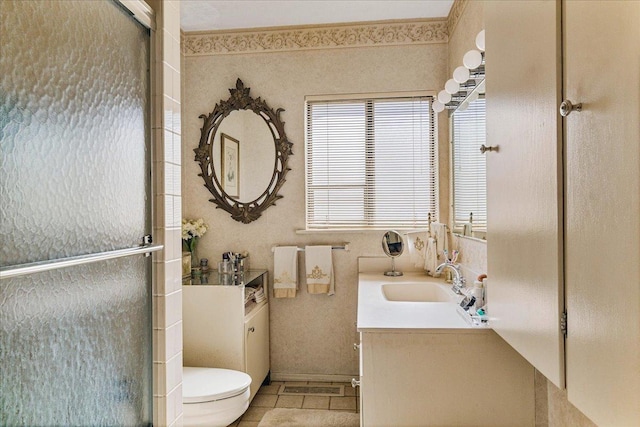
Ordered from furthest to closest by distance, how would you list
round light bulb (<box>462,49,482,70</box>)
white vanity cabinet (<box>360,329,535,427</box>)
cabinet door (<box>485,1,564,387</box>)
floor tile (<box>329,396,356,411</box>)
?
1. floor tile (<box>329,396,356,411</box>)
2. round light bulb (<box>462,49,482,70</box>)
3. white vanity cabinet (<box>360,329,535,427</box>)
4. cabinet door (<box>485,1,564,387</box>)

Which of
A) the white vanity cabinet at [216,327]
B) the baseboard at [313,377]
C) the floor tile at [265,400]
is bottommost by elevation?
the floor tile at [265,400]

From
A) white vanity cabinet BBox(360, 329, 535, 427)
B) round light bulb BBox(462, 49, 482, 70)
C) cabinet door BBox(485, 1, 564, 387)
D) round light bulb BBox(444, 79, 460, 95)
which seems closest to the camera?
cabinet door BBox(485, 1, 564, 387)

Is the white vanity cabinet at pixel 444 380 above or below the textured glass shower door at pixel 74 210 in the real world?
below

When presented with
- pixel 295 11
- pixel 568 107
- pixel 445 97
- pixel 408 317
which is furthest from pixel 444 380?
pixel 295 11

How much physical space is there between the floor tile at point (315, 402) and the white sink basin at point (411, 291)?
0.81 meters

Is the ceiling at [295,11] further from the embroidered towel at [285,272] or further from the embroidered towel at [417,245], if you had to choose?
the embroidered towel at [285,272]

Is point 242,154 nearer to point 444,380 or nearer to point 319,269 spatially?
point 319,269

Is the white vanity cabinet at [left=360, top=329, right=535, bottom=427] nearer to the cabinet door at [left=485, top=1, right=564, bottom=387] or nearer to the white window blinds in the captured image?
the cabinet door at [left=485, top=1, right=564, bottom=387]

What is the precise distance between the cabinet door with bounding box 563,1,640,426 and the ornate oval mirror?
2.38m

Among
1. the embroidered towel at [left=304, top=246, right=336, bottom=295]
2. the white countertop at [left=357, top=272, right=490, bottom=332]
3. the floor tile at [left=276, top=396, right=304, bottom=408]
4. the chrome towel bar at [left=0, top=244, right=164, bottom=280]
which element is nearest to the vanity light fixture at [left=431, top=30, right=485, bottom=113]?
the white countertop at [left=357, top=272, right=490, bottom=332]

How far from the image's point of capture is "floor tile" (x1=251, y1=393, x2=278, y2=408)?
272cm

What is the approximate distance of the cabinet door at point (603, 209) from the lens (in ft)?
2.19

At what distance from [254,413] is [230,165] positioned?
1.66 meters

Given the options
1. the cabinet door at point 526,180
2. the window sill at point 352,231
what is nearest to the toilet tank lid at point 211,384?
the window sill at point 352,231
